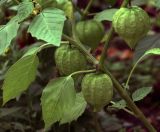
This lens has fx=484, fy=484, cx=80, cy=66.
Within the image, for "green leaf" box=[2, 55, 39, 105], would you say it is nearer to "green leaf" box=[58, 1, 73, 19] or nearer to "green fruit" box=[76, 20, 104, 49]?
"green leaf" box=[58, 1, 73, 19]

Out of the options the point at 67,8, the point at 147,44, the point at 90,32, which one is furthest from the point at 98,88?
the point at 147,44

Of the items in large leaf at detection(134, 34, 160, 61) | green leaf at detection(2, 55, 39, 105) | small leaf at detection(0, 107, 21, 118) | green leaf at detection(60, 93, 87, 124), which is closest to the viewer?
green leaf at detection(2, 55, 39, 105)

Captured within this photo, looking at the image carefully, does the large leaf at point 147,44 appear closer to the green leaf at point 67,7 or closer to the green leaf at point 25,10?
the green leaf at point 67,7

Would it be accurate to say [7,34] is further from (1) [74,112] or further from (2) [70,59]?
(1) [74,112]

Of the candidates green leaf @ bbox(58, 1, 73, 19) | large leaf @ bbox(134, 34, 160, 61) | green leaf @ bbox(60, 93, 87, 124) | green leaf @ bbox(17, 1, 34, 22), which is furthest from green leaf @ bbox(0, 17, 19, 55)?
large leaf @ bbox(134, 34, 160, 61)

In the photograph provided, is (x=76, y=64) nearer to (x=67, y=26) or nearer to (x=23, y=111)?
(x=67, y=26)

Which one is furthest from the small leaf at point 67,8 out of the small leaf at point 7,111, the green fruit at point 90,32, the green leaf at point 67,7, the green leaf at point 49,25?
the small leaf at point 7,111

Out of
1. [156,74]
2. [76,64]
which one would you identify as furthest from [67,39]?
[156,74]
